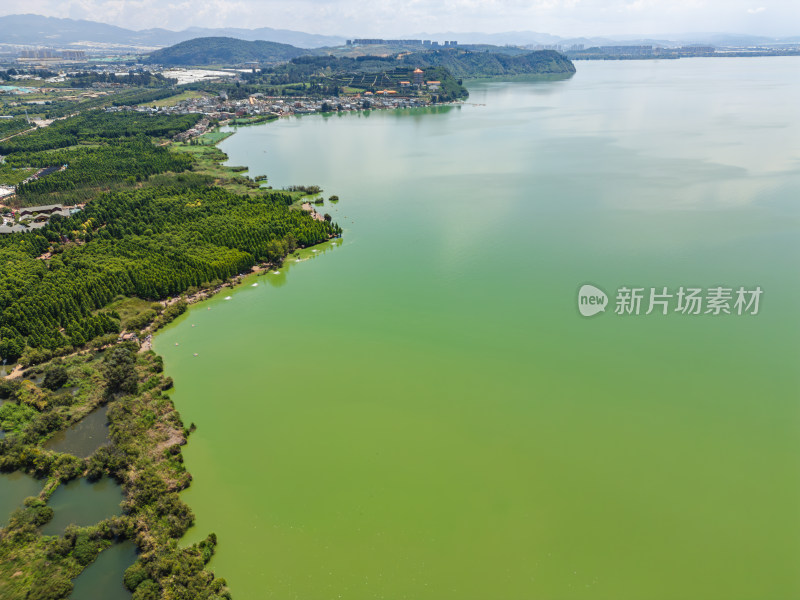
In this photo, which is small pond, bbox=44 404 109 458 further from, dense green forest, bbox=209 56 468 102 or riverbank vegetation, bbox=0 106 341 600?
dense green forest, bbox=209 56 468 102

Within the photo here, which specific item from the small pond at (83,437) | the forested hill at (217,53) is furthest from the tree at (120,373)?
the forested hill at (217,53)

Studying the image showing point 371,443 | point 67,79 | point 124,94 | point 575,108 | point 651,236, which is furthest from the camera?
point 67,79

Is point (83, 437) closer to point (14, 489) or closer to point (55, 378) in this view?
point (14, 489)

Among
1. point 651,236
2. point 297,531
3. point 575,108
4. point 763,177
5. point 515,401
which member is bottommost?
point 297,531

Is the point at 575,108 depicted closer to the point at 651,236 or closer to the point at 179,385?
the point at 651,236

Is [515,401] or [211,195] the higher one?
[211,195]

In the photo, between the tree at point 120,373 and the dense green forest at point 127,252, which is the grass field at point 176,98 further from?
the tree at point 120,373

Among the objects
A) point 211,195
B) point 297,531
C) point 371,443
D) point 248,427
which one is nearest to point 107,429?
point 248,427

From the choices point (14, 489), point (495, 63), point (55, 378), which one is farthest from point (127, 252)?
point (495, 63)

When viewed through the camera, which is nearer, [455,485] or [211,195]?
[455,485]
